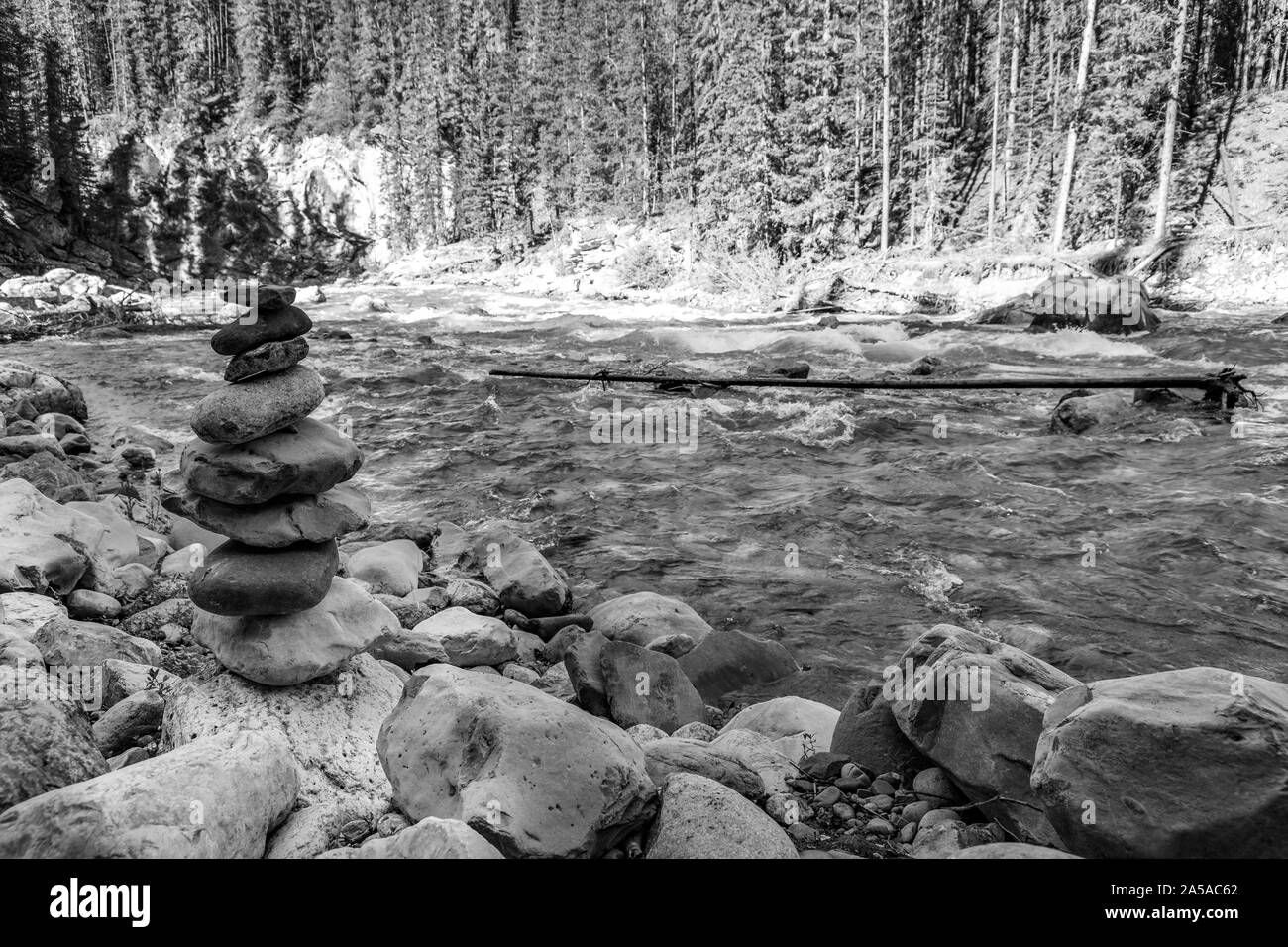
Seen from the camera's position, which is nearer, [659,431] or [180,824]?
[180,824]

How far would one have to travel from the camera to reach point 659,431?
1502cm

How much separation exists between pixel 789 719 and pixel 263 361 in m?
3.88

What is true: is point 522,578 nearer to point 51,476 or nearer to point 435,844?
point 435,844

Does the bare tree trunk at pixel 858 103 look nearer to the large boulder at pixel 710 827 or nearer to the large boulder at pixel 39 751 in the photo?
the large boulder at pixel 710 827

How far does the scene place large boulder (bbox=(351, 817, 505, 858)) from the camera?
2.63 meters

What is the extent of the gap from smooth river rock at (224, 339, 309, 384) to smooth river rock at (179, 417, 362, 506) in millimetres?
369

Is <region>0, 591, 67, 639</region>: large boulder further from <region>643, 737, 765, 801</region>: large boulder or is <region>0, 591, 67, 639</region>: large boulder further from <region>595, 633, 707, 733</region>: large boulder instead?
<region>643, 737, 765, 801</region>: large boulder

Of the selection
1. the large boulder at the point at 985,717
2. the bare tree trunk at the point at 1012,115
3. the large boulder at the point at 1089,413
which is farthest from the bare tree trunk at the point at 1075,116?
the large boulder at the point at 985,717

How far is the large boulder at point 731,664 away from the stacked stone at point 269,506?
8.43 feet

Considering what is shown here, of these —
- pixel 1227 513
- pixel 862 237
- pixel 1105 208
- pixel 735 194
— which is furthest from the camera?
pixel 862 237

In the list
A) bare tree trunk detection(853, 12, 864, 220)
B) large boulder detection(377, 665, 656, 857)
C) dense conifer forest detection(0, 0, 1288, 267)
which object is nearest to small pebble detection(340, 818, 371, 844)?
large boulder detection(377, 665, 656, 857)

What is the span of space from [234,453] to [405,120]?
77.5 metres
